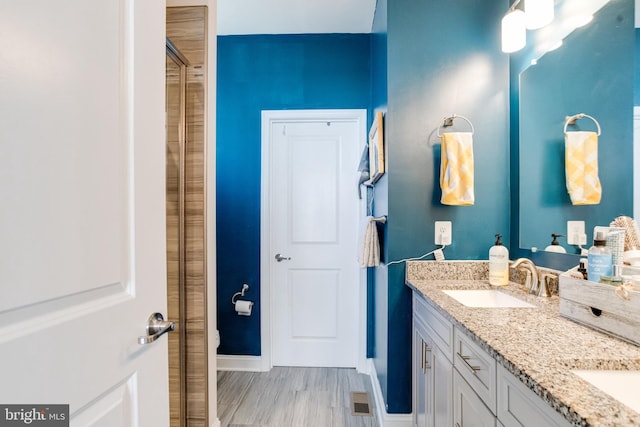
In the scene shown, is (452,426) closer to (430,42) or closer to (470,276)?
(470,276)

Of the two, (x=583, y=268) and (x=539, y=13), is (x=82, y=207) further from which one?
(x=539, y=13)

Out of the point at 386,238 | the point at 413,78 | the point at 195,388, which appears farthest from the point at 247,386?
the point at 413,78

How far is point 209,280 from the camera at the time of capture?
1.62m

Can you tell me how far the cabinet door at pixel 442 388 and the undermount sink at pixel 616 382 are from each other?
484 millimetres

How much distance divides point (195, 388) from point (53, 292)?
130 cm

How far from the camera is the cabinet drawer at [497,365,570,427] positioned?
0.64m

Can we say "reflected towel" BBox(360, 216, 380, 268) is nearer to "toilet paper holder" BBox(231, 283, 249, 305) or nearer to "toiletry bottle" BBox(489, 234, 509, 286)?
"toiletry bottle" BBox(489, 234, 509, 286)

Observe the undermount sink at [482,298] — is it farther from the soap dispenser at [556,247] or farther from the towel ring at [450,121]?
the towel ring at [450,121]

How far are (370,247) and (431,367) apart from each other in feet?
2.47

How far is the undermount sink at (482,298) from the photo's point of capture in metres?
1.44

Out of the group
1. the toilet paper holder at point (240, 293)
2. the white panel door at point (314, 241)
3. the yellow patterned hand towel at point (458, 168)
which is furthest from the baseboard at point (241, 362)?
the yellow patterned hand towel at point (458, 168)

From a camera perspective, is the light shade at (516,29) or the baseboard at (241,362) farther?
the baseboard at (241,362)

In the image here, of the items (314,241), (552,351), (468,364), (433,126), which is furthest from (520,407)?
(314,241)

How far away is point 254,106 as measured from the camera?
2566mm
